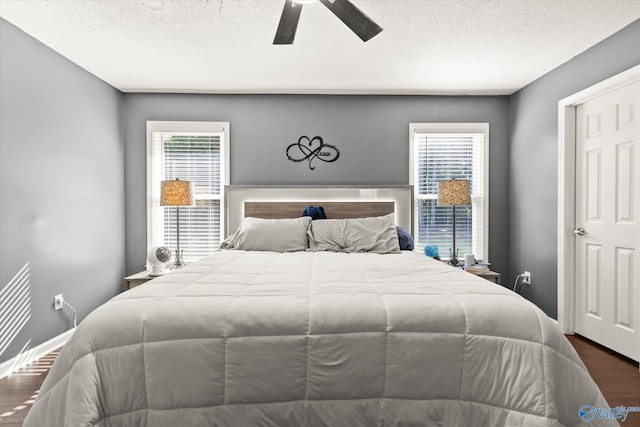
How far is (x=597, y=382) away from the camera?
8.00ft

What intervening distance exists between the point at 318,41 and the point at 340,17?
93cm

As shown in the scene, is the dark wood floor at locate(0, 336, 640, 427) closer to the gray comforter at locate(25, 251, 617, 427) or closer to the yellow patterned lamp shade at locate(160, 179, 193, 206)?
the gray comforter at locate(25, 251, 617, 427)

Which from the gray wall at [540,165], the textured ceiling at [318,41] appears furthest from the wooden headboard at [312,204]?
the gray wall at [540,165]

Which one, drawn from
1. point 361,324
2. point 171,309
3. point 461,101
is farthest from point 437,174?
point 171,309

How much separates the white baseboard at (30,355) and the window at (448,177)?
3579 millimetres

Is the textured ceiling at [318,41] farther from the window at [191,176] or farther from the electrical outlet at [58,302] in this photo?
the electrical outlet at [58,302]

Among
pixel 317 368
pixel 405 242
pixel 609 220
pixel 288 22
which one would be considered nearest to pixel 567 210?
pixel 609 220

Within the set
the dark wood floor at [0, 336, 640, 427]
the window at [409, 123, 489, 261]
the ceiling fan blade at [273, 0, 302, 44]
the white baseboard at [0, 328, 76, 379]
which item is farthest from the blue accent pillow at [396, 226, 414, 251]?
the white baseboard at [0, 328, 76, 379]

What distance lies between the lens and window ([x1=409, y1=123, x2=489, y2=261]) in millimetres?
4309

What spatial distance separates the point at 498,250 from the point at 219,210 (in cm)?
319

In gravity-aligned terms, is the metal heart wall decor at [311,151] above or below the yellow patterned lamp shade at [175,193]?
above

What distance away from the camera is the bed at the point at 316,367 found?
4.60 ft

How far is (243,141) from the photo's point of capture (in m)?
4.27

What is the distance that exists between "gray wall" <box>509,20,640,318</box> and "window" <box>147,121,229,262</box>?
126 inches
